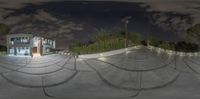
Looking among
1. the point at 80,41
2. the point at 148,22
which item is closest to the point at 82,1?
the point at 80,41

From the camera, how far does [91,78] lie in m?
2.80

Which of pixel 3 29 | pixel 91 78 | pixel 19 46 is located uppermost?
pixel 3 29

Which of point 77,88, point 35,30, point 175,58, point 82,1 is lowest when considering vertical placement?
point 77,88

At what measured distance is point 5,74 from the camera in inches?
111

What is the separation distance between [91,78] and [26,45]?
50 centimetres

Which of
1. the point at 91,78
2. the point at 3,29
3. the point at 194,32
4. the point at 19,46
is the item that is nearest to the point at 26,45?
the point at 19,46

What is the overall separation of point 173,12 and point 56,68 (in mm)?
899

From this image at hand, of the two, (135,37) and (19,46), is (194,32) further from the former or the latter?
(19,46)

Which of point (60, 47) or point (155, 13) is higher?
point (155, 13)

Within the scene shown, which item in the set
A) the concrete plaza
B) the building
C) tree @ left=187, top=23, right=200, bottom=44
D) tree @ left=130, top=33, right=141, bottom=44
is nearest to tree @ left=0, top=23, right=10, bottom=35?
the building

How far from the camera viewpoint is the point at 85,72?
281 cm

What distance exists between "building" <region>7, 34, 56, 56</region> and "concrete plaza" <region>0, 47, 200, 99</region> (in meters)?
0.05

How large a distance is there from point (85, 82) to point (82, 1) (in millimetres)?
558

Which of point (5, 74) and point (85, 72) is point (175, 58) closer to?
point (85, 72)
